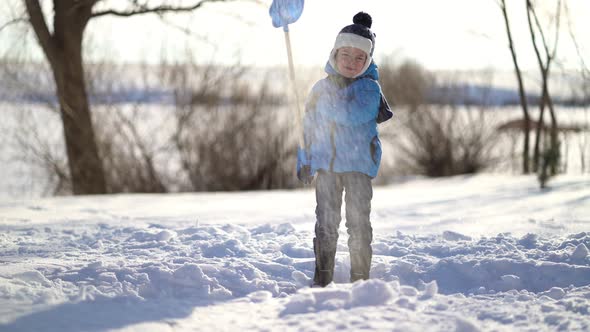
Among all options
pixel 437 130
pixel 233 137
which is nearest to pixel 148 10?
pixel 233 137

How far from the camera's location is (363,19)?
3.52 meters

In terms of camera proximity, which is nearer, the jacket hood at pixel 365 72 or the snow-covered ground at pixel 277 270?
the snow-covered ground at pixel 277 270

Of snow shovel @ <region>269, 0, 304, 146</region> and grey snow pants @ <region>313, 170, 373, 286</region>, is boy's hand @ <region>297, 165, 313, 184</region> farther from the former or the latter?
snow shovel @ <region>269, 0, 304, 146</region>

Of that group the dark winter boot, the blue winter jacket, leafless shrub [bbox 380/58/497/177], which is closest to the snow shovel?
the blue winter jacket

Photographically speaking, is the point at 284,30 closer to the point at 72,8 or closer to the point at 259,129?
the point at 72,8

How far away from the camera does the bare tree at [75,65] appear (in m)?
8.28

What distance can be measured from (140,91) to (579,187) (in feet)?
23.0

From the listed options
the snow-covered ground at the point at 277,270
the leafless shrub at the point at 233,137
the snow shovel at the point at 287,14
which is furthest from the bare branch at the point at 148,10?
the snow shovel at the point at 287,14

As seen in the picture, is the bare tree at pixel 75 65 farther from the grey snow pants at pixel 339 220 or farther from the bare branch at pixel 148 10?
the grey snow pants at pixel 339 220

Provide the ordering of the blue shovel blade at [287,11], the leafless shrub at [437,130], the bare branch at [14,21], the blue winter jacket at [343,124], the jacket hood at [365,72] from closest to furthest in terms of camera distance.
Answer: the blue winter jacket at [343,124] → the jacket hood at [365,72] → the blue shovel blade at [287,11] → the bare branch at [14,21] → the leafless shrub at [437,130]

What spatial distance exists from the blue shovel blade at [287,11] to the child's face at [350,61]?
1.52ft

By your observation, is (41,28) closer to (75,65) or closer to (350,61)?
(75,65)

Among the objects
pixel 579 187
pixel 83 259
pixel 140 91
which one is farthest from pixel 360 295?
pixel 140 91

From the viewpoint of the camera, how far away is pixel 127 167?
9.96 m
